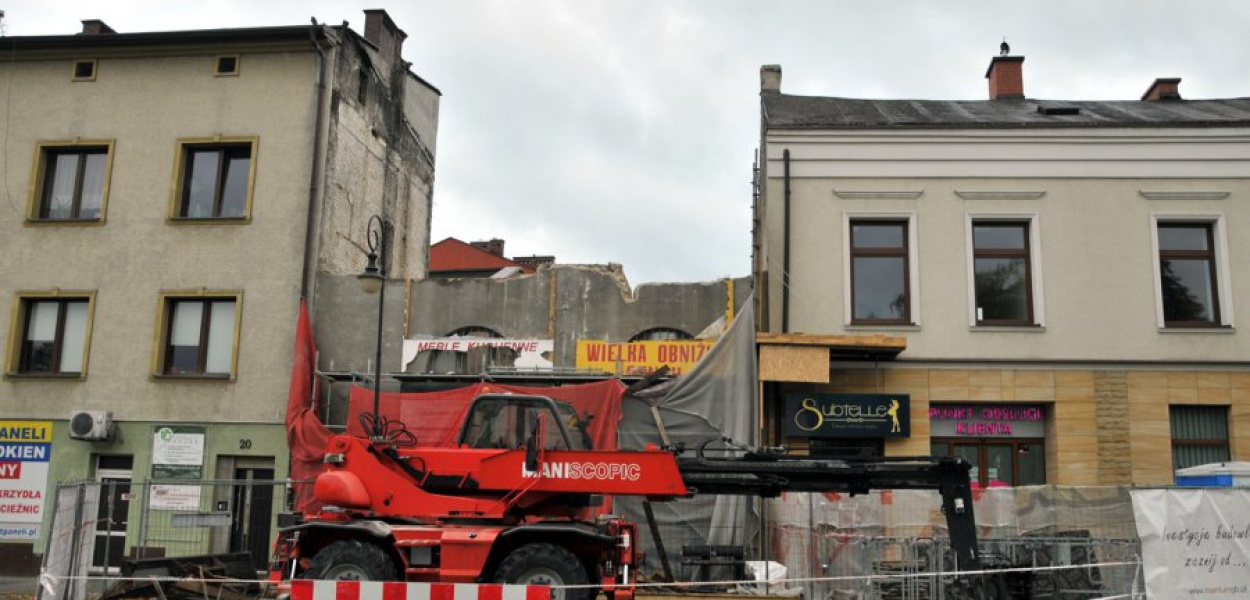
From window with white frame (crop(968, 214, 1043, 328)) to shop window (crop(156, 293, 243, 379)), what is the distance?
42.8 ft

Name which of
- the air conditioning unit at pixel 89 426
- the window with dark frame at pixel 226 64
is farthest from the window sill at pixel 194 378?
the window with dark frame at pixel 226 64

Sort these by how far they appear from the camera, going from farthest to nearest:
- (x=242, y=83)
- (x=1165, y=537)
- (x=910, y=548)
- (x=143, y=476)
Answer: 1. (x=242, y=83)
2. (x=143, y=476)
3. (x=910, y=548)
4. (x=1165, y=537)

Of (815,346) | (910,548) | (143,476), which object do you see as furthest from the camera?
(143,476)

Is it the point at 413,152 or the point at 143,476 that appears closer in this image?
the point at 143,476

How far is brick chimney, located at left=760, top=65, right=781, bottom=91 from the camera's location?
2044cm

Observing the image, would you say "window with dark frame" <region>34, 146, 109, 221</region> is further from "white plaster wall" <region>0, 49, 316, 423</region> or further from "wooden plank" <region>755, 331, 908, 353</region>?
"wooden plank" <region>755, 331, 908, 353</region>

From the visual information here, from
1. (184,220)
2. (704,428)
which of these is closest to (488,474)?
(704,428)

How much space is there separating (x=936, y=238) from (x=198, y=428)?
13266mm

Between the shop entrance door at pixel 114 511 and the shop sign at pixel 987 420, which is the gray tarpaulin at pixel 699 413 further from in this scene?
the shop entrance door at pixel 114 511

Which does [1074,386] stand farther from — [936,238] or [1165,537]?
[1165,537]

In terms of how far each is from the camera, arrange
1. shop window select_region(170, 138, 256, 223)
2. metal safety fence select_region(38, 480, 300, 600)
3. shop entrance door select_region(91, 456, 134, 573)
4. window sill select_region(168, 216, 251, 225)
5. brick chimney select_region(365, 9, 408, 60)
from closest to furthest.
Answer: metal safety fence select_region(38, 480, 300, 600) < shop entrance door select_region(91, 456, 134, 573) < window sill select_region(168, 216, 251, 225) < shop window select_region(170, 138, 256, 223) < brick chimney select_region(365, 9, 408, 60)

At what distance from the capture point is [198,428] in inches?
732

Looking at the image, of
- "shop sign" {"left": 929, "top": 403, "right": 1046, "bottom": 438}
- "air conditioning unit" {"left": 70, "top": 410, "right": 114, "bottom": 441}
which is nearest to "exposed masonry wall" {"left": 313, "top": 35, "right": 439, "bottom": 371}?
"air conditioning unit" {"left": 70, "top": 410, "right": 114, "bottom": 441}

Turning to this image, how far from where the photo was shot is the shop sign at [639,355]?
17.5 m
